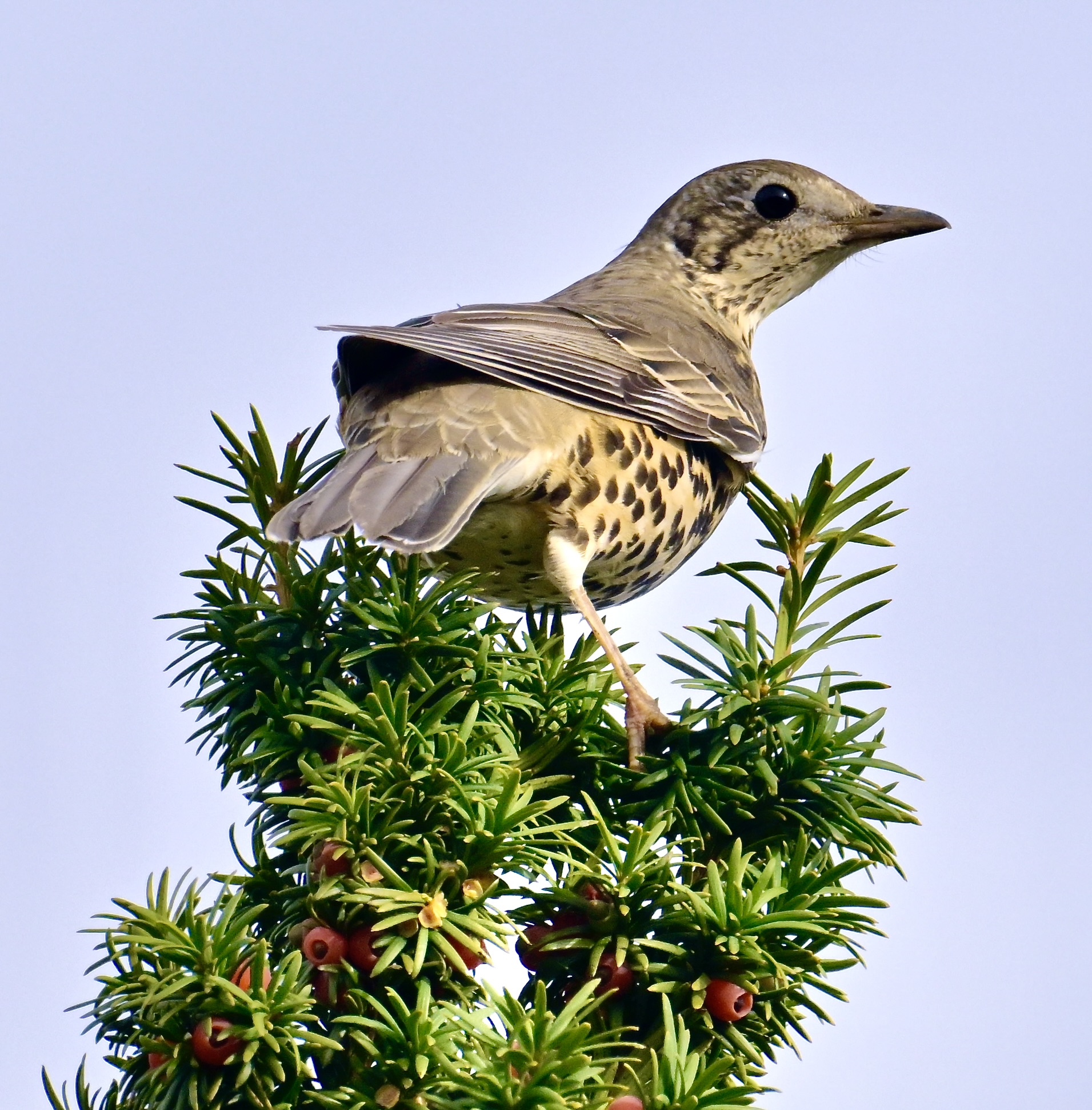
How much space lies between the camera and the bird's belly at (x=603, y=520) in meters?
4.00

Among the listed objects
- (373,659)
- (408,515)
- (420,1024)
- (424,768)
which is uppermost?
(408,515)

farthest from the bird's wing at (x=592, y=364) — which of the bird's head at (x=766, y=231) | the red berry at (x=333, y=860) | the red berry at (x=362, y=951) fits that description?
the red berry at (x=362, y=951)

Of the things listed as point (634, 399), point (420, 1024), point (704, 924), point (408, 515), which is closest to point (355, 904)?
point (420, 1024)

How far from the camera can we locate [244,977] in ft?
6.93

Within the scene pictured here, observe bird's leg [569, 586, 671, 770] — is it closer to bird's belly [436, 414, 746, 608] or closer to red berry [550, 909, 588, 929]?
red berry [550, 909, 588, 929]

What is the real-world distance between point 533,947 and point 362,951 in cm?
28

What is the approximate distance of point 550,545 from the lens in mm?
3992

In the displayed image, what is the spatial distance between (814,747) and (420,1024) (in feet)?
2.85

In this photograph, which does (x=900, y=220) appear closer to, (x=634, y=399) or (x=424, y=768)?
(x=634, y=399)

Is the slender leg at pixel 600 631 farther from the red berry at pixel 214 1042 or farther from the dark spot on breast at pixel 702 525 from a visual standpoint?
the red berry at pixel 214 1042

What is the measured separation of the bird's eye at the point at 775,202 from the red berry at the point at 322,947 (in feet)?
13.5

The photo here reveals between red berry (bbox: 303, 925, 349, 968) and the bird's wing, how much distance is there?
1639 millimetres

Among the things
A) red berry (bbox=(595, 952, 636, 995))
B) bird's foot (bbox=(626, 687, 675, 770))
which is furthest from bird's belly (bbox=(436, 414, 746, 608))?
red berry (bbox=(595, 952, 636, 995))

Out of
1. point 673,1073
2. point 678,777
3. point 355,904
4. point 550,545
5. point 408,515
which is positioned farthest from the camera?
point 550,545
